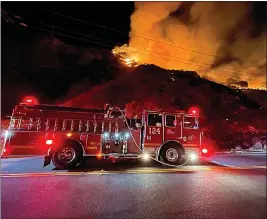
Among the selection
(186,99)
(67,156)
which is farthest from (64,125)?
(186,99)

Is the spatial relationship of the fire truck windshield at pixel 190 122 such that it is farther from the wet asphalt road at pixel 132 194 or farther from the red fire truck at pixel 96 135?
the wet asphalt road at pixel 132 194

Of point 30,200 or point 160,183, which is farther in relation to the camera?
point 160,183

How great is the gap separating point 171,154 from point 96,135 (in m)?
3.26

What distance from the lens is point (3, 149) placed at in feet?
26.5

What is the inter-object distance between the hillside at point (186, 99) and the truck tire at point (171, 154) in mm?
14170

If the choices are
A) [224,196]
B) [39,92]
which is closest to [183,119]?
[224,196]

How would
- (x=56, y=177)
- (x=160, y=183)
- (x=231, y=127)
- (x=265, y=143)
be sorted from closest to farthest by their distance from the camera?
(x=160, y=183) → (x=56, y=177) → (x=265, y=143) → (x=231, y=127)

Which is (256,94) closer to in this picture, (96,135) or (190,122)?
(190,122)

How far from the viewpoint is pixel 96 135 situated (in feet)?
29.9

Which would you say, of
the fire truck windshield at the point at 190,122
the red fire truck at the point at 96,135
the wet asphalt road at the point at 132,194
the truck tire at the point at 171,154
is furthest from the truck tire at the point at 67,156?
the fire truck windshield at the point at 190,122

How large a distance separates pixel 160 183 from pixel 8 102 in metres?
30.5

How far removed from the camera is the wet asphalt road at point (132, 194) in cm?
421

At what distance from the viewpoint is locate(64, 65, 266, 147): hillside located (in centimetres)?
2625

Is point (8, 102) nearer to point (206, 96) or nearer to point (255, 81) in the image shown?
point (206, 96)
